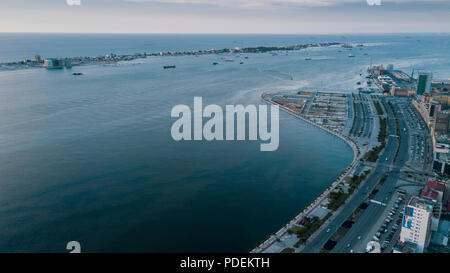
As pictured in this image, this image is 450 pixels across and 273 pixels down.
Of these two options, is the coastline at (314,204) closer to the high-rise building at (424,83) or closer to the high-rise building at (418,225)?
the high-rise building at (418,225)

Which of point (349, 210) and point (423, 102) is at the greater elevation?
point (423, 102)

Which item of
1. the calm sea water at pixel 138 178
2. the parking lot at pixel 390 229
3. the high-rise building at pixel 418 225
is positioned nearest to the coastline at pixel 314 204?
the calm sea water at pixel 138 178

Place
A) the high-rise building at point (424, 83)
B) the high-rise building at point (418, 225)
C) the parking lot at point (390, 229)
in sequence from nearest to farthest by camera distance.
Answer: the high-rise building at point (418, 225) → the parking lot at point (390, 229) → the high-rise building at point (424, 83)

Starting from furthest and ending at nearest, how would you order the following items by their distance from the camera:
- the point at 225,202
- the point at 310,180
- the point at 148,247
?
the point at 310,180
the point at 225,202
the point at 148,247

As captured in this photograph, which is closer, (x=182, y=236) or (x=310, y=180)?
(x=182, y=236)

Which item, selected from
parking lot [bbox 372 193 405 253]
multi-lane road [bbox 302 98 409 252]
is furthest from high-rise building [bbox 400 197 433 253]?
multi-lane road [bbox 302 98 409 252]
